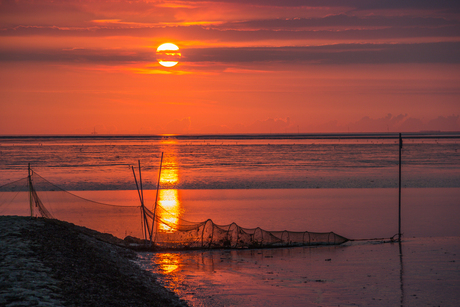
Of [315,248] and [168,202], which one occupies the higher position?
[168,202]

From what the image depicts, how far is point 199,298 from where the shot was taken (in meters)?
11.9

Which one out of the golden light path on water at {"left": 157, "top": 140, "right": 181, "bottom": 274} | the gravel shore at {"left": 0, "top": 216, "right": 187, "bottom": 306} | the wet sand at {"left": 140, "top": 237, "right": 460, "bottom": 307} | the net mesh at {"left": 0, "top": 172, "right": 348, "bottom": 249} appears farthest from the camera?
the net mesh at {"left": 0, "top": 172, "right": 348, "bottom": 249}

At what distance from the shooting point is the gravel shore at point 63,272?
930cm

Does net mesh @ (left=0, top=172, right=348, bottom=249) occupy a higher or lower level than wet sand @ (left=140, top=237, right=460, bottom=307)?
higher

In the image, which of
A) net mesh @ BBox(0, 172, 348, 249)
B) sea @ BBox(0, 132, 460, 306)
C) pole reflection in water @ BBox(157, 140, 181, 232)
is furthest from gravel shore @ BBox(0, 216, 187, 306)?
pole reflection in water @ BBox(157, 140, 181, 232)

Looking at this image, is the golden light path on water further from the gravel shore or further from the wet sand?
the gravel shore

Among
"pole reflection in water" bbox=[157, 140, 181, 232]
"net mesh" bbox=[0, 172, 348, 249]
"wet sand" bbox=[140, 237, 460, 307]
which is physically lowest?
"wet sand" bbox=[140, 237, 460, 307]

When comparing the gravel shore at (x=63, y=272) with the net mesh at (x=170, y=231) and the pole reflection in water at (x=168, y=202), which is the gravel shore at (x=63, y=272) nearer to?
the net mesh at (x=170, y=231)

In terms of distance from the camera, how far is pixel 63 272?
10.6m

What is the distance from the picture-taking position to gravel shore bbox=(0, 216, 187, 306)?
9.30 m

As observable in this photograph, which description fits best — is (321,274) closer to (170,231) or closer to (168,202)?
(170,231)

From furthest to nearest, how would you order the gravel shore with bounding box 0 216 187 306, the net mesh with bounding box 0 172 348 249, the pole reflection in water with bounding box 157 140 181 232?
the pole reflection in water with bounding box 157 140 181 232, the net mesh with bounding box 0 172 348 249, the gravel shore with bounding box 0 216 187 306

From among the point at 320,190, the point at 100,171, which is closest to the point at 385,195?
the point at 320,190

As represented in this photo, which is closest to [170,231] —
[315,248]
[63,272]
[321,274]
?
[315,248]
